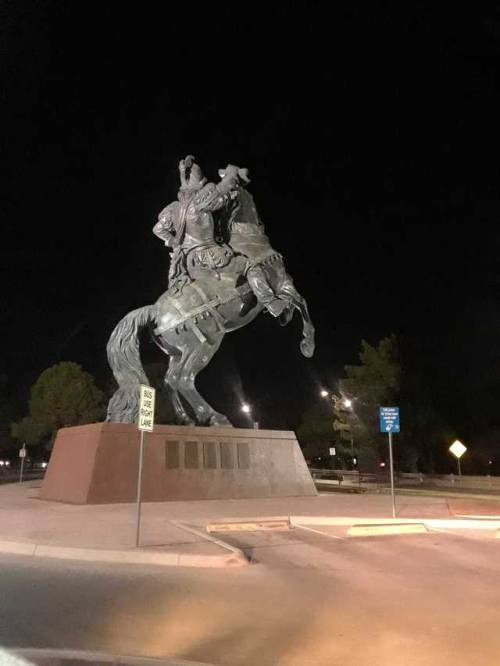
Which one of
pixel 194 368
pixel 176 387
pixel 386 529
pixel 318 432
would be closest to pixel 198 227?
pixel 194 368

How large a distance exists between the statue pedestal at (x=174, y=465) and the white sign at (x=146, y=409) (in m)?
6.35

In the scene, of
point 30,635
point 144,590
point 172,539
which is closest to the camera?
point 30,635

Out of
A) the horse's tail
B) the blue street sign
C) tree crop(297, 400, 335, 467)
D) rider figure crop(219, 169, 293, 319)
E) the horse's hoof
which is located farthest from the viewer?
tree crop(297, 400, 335, 467)

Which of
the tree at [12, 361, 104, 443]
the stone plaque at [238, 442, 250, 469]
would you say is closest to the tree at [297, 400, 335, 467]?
the tree at [12, 361, 104, 443]

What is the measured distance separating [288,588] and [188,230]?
13.1 meters

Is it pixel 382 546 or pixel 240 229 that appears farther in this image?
pixel 240 229

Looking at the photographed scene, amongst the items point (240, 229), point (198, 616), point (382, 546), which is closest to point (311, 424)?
point (240, 229)

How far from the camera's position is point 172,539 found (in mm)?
10453

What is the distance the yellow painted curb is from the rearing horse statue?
7448 mm

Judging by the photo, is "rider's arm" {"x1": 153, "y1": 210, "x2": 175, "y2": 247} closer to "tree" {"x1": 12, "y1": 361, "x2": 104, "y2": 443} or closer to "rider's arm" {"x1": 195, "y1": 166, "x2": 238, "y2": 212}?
"rider's arm" {"x1": 195, "y1": 166, "x2": 238, "y2": 212}

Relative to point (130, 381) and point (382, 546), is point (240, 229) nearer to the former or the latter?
point (130, 381)

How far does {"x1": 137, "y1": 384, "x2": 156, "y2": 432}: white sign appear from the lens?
33.4 feet

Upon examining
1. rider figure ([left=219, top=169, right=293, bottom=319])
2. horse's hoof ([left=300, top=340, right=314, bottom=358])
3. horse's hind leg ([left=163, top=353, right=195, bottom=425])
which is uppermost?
rider figure ([left=219, top=169, right=293, bottom=319])

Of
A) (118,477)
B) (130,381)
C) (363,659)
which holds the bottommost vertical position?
(363,659)
